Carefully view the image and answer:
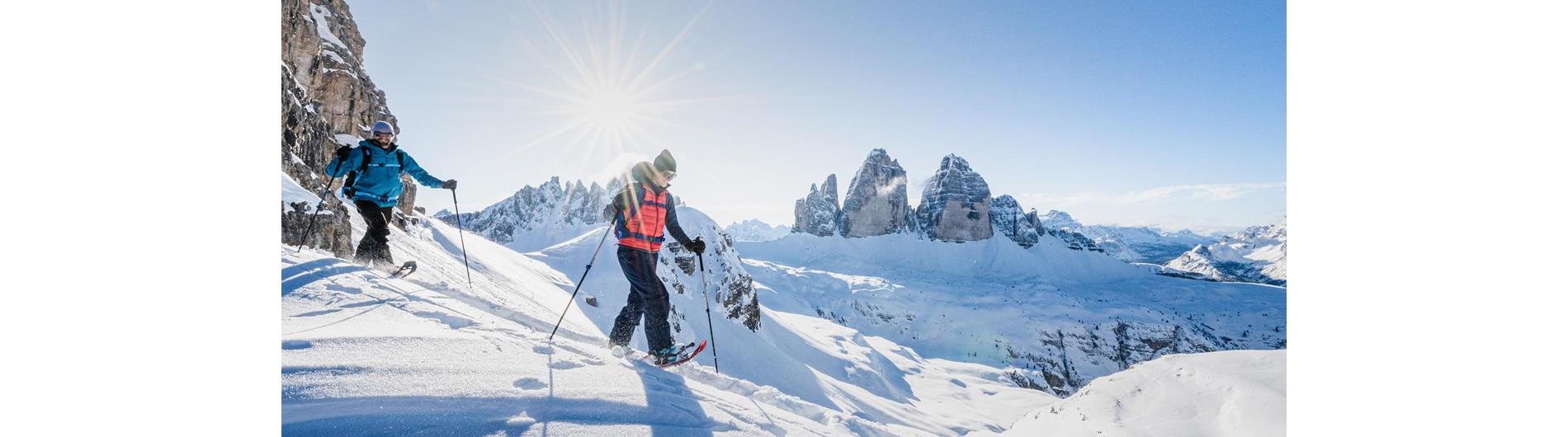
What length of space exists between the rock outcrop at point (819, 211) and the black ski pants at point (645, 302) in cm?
13498

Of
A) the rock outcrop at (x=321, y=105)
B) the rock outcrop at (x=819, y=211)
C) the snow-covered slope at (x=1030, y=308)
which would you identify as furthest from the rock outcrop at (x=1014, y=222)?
the rock outcrop at (x=321, y=105)

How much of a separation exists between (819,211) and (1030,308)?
7125 centimetres

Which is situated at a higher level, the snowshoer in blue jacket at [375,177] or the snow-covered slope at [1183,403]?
the snowshoer in blue jacket at [375,177]

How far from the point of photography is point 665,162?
469 cm

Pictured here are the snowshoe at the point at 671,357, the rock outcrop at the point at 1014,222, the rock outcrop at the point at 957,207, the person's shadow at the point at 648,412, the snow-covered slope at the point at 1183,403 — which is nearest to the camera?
the person's shadow at the point at 648,412

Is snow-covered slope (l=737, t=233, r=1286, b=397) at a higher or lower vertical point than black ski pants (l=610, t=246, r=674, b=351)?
lower

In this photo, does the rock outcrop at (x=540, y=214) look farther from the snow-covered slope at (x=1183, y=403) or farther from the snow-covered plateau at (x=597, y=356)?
the snow-covered slope at (x=1183, y=403)

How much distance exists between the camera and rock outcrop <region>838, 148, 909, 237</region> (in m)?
135

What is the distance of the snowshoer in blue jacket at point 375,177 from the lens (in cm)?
609

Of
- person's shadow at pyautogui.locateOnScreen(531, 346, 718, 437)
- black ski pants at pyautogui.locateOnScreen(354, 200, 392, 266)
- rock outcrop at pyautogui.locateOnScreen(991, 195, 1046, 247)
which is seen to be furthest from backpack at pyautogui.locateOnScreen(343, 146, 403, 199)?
rock outcrop at pyautogui.locateOnScreen(991, 195, 1046, 247)

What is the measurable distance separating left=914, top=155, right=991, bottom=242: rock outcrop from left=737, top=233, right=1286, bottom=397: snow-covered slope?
28.9ft

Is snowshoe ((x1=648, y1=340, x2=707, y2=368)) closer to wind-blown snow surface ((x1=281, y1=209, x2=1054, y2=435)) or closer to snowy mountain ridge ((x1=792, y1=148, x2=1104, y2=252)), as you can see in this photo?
wind-blown snow surface ((x1=281, y1=209, x2=1054, y2=435))
